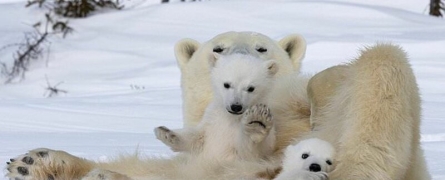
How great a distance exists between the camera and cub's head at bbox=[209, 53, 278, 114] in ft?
10.8

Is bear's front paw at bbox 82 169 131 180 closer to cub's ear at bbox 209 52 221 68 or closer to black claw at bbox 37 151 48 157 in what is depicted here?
black claw at bbox 37 151 48 157

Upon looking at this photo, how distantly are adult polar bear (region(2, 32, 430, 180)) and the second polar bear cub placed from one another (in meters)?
0.08

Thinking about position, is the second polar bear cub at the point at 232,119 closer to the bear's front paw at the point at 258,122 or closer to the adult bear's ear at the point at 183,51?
the bear's front paw at the point at 258,122

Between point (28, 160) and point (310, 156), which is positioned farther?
point (28, 160)

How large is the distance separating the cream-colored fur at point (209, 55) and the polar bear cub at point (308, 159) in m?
0.81

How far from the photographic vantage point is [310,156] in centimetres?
270

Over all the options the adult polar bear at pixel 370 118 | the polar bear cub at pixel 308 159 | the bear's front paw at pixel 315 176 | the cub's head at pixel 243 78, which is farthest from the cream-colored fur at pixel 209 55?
the bear's front paw at pixel 315 176

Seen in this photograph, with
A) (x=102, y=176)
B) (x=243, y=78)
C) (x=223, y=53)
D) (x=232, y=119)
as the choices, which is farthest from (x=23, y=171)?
(x=223, y=53)

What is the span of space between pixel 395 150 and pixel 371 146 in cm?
7

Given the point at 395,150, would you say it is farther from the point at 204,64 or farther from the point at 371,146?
the point at 204,64

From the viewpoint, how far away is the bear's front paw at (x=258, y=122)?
116 inches

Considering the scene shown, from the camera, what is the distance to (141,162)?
3.21m

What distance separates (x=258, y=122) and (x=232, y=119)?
32 cm

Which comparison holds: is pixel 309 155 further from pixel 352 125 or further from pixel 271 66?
pixel 271 66
